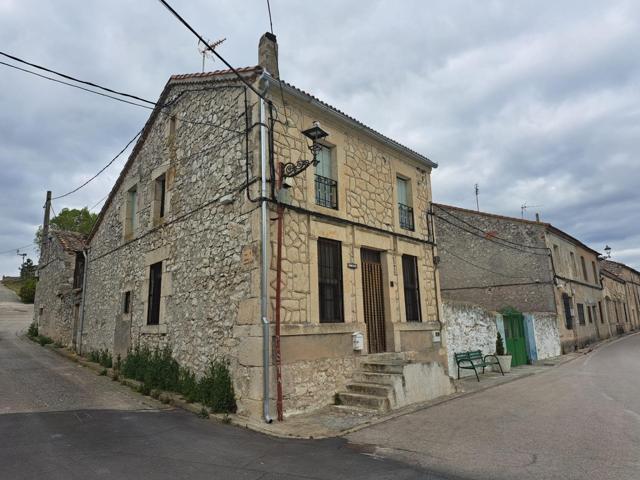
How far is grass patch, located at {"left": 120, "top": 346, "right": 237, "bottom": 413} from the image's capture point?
6855 millimetres

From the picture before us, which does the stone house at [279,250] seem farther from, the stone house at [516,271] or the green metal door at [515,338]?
the stone house at [516,271]

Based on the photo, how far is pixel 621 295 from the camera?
33969 mm

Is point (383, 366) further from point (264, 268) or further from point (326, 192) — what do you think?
point (326, 192)

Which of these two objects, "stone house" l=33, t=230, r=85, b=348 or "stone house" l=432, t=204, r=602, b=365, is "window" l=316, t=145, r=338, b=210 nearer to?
"stone house" l=432, t=204, r=602, b=365

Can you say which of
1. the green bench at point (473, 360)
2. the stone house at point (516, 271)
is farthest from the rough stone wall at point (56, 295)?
the stone house at point (516, 271)

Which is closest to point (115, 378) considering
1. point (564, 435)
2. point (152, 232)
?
point (152, 232)

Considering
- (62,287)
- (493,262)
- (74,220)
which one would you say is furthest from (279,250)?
(74,220)

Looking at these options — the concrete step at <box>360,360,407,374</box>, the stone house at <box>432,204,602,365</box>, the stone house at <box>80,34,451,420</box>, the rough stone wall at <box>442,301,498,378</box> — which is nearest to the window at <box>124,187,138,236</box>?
the stone house at <box>80,34,451,420</box>

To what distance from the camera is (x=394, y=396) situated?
7094 mm

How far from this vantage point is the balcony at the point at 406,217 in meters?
10.5

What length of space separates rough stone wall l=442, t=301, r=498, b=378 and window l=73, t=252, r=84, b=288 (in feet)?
43.5

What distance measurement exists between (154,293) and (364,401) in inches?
227

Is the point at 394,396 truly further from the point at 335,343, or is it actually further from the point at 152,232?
the point at 152,232

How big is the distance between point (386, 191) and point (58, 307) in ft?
46.7
